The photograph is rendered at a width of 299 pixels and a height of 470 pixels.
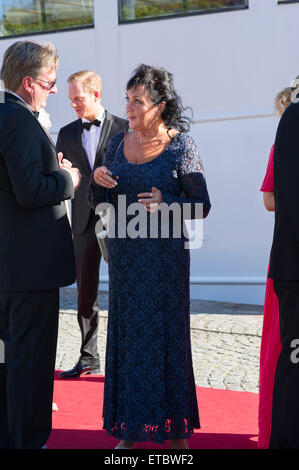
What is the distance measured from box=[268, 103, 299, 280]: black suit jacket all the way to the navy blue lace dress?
77 centimetres

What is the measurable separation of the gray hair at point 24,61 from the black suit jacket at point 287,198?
4.11 ft

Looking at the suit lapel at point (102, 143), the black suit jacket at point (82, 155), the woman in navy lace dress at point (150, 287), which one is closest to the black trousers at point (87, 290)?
the black suit jacket at point (82, 155)

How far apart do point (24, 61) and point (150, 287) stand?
128cm

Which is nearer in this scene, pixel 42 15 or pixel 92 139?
pixel 92 139

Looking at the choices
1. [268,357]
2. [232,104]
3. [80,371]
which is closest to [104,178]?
[268,357]

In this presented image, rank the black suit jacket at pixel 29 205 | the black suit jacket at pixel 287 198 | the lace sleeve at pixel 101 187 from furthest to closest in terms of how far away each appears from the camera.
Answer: the lace sleeve at pixel 101 187 → the black suit jacket at pixel 29 205 → the black suit jacket at pixel 287 198

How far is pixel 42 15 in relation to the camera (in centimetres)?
1126

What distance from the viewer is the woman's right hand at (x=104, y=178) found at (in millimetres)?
3658

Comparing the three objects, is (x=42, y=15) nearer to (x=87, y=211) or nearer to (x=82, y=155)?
(x=82, y=155)

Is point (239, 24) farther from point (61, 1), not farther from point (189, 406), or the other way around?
point (189, 406)

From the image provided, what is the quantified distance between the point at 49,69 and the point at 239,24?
6930 mm

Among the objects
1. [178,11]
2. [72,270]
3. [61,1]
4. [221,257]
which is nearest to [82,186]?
[72,270]

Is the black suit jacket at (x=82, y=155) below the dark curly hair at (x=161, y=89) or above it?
below

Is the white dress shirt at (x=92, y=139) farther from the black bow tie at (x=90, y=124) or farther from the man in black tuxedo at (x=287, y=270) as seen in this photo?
the man in black tuxedo at (x=287, y=270)
